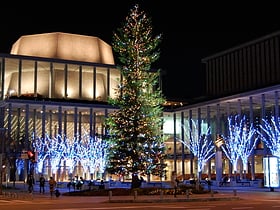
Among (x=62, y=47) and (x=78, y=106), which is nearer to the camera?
(x=78, y=106)

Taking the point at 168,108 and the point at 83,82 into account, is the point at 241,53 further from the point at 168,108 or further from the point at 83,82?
the point at 83,82

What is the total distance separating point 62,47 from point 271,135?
41.8 meters

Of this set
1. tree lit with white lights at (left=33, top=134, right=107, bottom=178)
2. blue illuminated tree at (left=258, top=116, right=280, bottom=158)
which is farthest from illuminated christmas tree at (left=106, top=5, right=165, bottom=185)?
tree lit with white lights at (left=33, top=134, right=107, bottom=178)

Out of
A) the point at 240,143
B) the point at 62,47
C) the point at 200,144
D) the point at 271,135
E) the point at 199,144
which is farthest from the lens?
the point at 62,47

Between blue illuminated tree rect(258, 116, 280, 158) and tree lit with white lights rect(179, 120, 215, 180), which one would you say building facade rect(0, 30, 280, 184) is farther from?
blue illuminated tree rect(258, 116, 280, 158)

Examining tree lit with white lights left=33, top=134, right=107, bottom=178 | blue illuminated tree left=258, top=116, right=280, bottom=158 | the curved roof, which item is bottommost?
tree lit with white lights left=33, top=134, right=107, bottom=178

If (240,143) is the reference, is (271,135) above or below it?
above

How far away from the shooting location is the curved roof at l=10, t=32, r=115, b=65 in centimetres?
8694

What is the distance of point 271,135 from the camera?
64188 mm

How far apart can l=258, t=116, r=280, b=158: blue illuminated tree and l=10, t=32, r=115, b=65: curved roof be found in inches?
1428

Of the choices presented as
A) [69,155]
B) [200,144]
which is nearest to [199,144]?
[200,144]

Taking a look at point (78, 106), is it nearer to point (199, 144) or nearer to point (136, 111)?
point (199, 144)

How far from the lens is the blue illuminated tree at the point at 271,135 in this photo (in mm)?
57950

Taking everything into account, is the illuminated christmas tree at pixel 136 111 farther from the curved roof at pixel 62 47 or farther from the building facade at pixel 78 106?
the curved roof at pixel 62 47
